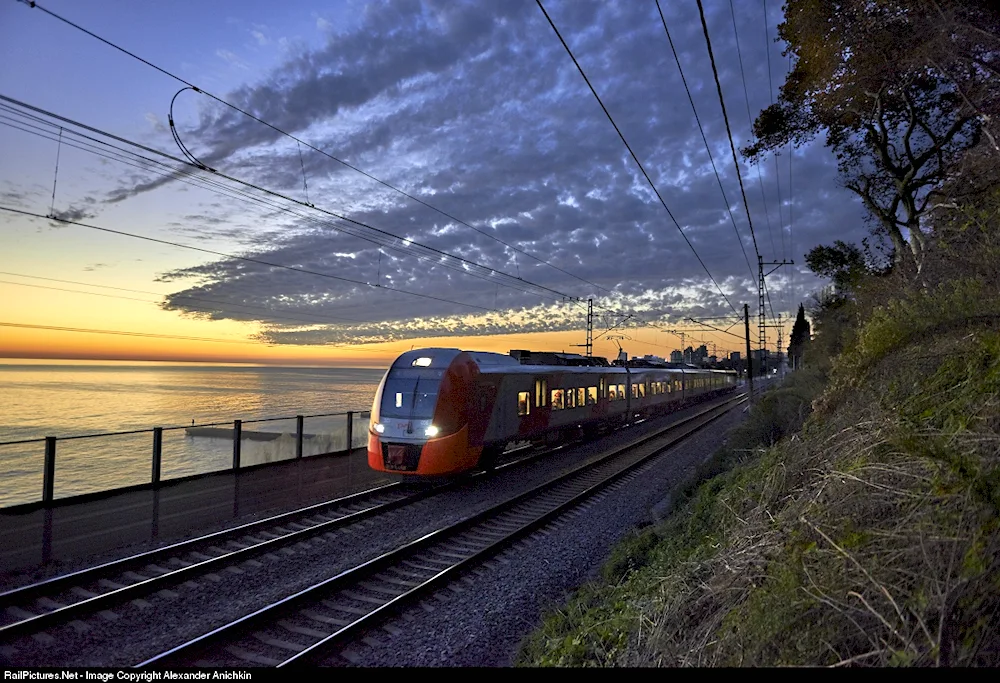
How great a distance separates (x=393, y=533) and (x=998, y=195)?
34.1ft

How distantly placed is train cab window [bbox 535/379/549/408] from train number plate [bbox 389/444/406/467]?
5.69 metres

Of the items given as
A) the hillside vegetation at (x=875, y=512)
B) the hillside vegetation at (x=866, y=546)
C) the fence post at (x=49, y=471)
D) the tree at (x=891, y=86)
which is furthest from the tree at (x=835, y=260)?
the fence post at (x=49, y=471)

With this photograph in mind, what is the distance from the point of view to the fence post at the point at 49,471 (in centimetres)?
850

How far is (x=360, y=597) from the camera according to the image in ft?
22.8

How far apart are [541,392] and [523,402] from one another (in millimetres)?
1461

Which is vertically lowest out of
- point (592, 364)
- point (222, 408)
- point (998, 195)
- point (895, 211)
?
point (222, 408)

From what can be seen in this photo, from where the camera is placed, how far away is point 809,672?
1.95 meters

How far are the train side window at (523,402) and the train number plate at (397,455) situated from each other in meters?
4.35

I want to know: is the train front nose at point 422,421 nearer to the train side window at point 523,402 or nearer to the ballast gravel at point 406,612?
the ballast gravel at point 406,612

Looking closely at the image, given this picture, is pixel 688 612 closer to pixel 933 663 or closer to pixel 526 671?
pixel 933 663

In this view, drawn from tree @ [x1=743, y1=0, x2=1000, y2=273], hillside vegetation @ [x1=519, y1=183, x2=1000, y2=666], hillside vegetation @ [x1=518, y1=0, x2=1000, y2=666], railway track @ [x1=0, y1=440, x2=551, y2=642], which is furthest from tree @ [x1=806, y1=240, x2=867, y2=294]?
railway track @ [x1=0, y1=440, x2=551, y2=642]

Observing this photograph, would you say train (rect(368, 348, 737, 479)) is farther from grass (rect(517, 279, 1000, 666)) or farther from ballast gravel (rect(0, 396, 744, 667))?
grass (rect(517, 279, 1000, 666))

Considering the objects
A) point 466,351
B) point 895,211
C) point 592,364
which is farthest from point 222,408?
point 895,211

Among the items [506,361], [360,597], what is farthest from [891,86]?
[360,597]
